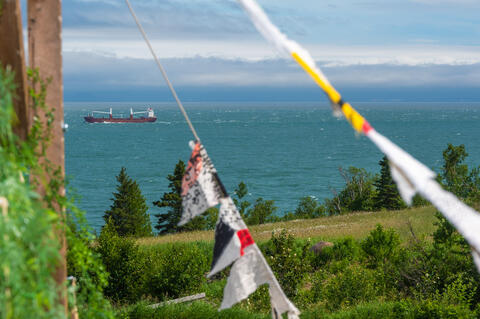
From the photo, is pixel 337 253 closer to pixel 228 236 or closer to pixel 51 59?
pixel 228 236

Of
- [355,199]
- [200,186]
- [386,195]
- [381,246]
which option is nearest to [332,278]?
[381,246]

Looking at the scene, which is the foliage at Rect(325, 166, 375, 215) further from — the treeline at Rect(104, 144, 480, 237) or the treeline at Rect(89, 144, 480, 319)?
the treeline at Rect(89, 144, 480, 319)

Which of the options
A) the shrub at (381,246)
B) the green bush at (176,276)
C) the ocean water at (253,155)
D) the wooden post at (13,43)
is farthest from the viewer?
the ocean water at (253,155)

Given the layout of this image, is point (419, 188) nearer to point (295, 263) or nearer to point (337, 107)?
point (337, 107)

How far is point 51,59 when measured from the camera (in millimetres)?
3900

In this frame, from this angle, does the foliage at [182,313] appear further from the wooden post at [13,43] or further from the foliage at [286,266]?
the wooden post at [13,43]

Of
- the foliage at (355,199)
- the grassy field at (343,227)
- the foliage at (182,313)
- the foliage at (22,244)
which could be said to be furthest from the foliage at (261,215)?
the foliage at (22,244)

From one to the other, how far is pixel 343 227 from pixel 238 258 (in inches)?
1138

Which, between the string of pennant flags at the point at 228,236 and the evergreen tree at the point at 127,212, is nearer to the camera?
the string of pennant flags at the point at 228,236

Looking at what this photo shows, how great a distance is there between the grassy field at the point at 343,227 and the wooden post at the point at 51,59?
66.8 ft

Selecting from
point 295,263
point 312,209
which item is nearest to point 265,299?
point 295,263

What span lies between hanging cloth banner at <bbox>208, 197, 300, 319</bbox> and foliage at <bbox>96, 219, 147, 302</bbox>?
13.9 meters

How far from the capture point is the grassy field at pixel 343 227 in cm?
2707

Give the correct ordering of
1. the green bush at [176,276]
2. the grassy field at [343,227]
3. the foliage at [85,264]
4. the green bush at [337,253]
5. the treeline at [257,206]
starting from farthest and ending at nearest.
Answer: the treeline at [257,206]
the grassy field at [343,227]
the green bush at [337,253]
the green bush at [176,276]
the foliage at [85,264]
